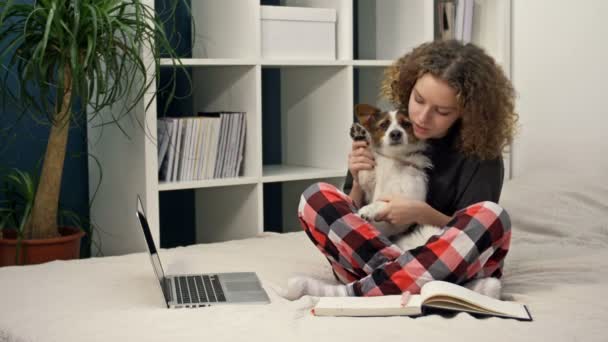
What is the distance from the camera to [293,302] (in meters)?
1.66

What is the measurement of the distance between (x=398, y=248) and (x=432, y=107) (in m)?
0.33

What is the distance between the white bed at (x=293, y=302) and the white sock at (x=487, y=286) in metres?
0.07

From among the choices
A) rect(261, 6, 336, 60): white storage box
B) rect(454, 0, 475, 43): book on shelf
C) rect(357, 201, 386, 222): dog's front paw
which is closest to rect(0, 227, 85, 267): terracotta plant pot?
rect(261, 6, 336, 60): white storage box

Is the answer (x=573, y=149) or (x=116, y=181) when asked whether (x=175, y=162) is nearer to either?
(x=116, y=181)

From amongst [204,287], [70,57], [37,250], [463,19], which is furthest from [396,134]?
[463,19]

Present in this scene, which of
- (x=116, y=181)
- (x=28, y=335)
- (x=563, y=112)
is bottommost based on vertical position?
(x=28, y=335)

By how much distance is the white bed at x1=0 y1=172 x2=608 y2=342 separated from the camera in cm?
144

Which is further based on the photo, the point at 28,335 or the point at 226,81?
the point at 226,81

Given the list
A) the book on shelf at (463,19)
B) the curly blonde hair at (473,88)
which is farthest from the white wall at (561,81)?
the curly blonde hair at (473,88)

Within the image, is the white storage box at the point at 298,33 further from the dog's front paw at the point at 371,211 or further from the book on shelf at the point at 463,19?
the dog's front paw at the point at 371,211

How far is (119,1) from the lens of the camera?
2.23 metres

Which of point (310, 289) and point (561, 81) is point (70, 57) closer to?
point (310, 289)

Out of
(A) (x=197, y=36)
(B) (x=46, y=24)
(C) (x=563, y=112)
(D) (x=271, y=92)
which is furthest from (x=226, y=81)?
(C) (x=563, y=112)

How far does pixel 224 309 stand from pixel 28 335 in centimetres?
36
